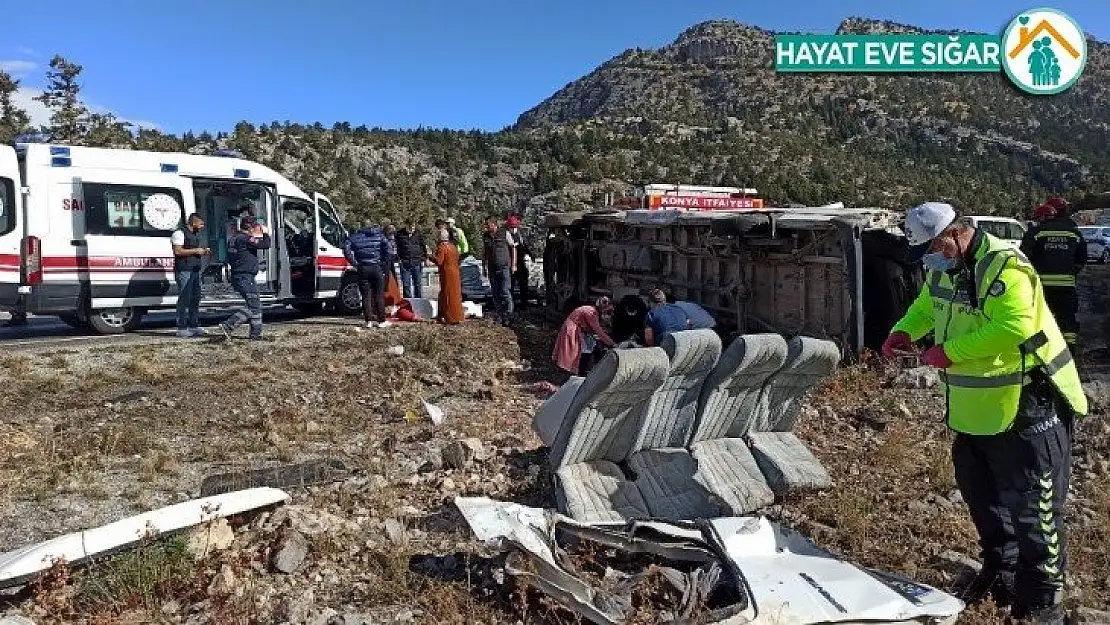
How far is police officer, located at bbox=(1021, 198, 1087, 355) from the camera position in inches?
273

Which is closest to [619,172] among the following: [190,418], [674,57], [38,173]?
[674,57]

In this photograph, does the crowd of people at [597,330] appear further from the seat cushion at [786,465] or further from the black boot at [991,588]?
the black boot at [991,588]

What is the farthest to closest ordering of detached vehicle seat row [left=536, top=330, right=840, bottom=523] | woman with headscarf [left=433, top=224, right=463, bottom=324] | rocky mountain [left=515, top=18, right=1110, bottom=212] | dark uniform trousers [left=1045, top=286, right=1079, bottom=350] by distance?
rocky mountain [left=515, top=18, right=1110, bottom=212]
woman with headscarf [left=433, top=224, right=463, bottom=324]
dark uniform trousers [left=1045, top=286, right=1079, bottom=350]
detached vehicle seat row [left=536, top=330, right=840, bottom=523]

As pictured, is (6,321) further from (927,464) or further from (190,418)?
(927,464)

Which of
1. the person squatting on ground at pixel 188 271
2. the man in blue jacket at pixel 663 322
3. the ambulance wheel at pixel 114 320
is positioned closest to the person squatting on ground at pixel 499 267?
the person squatting on ground at pixel 188 271

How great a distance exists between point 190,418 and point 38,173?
16.1ft

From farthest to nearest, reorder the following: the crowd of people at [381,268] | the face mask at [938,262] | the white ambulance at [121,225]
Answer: the crowd of people at [381,268]
the white ambulance at [121,225]
the face mask at [938,262]

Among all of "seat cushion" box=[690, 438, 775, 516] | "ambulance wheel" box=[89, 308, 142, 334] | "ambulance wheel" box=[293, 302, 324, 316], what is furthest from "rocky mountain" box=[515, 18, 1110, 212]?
"seat cushion" box=[690, 438, 775, 516]

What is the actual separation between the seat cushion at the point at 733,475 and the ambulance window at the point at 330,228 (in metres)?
8.92

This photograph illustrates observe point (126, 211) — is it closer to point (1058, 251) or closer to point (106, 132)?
point (1058, 251)

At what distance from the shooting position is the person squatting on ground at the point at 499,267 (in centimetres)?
1241

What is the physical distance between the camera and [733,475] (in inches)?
189

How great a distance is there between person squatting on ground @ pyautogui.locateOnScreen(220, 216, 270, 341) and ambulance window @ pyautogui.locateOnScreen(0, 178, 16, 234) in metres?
2.39

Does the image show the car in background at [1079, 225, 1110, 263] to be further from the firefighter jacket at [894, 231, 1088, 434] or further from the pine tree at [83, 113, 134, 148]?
the pine tree at [83, 113, 134, 148]
